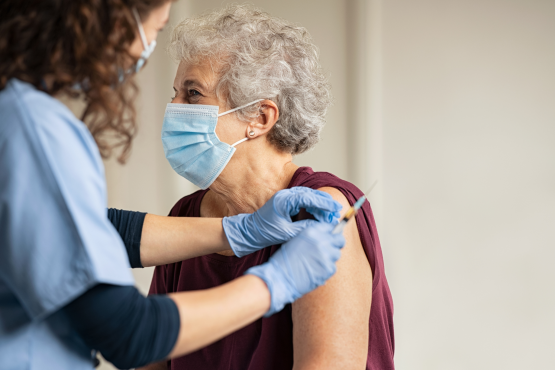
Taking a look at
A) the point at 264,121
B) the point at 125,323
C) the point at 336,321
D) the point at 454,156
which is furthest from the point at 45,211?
the point at 454,156

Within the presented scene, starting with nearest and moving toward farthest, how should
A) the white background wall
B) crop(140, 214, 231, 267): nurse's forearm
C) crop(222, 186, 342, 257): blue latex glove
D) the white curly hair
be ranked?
crop(222, 186, 342, 257): blue latex glove, crop(140, 214, 231, 267): nurse's forearm, the white curly hair, the white background wall

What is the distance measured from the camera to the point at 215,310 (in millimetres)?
776

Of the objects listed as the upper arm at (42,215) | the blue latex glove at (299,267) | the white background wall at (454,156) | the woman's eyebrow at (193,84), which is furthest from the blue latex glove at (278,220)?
the white background wall at (454,156)

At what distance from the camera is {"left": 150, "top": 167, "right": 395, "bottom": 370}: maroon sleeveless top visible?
1.32 m

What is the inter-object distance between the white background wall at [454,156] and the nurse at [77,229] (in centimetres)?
144

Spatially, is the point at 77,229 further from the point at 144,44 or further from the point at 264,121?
the point at 264,121

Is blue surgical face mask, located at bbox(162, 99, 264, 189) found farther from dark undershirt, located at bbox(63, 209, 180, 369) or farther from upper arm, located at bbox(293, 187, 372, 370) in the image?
dark undershirt, located at bbox(63, 209, 180, 369)

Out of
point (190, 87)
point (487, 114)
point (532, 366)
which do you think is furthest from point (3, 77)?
point (532, 366)

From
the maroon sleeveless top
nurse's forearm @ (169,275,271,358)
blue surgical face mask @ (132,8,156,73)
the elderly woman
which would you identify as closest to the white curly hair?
the elderly woman

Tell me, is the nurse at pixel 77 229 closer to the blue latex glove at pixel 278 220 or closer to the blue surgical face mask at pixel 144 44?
the blue surgical face mask at pixel 144 44

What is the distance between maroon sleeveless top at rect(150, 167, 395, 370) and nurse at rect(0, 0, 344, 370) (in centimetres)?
44

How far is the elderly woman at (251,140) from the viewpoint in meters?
1.35

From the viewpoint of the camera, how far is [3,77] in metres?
0.77

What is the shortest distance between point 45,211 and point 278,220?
0.62 meters
